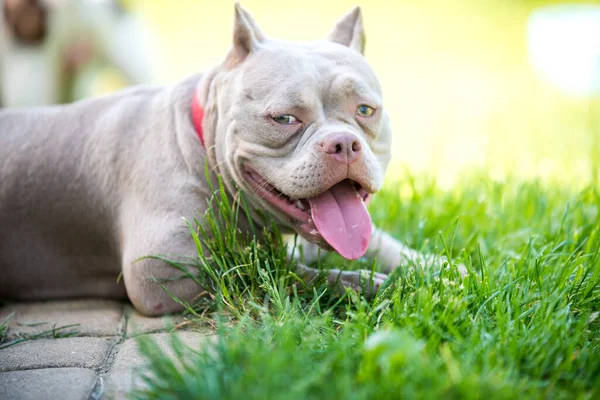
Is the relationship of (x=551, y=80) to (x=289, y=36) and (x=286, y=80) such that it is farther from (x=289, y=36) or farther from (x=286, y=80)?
(x=286, y=80)

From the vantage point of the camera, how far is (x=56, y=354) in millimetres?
2342

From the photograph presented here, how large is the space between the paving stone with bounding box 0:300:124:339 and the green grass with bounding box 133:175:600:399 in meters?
0.40

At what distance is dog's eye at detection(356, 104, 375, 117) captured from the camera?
2.75m

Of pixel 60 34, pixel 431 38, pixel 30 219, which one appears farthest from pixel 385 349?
pixel 431 38

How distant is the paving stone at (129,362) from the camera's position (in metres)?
1.97

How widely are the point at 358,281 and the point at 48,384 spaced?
1189mm

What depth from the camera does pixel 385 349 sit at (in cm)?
177

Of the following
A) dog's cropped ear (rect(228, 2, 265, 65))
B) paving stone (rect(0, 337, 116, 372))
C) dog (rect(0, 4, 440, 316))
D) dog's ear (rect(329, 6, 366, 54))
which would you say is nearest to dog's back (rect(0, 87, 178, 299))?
dog (rect(0, 4, 440, 316))

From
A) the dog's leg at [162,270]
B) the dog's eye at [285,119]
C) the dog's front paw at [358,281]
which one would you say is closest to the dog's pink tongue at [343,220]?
the dog's front paw at [358,281]

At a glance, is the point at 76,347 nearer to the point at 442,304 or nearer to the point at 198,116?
the point at 198,116

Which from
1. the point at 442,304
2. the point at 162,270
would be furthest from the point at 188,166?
the point at 442,304

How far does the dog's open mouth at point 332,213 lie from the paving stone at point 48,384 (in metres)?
0.95

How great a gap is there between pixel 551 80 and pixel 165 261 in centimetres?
858

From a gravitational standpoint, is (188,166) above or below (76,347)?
above
